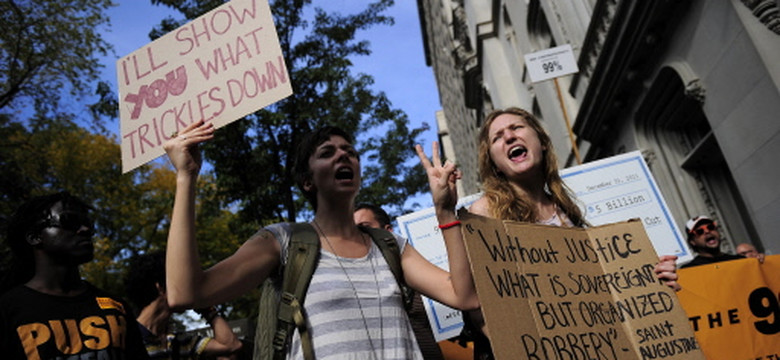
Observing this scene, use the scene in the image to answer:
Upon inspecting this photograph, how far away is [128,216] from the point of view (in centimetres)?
2088

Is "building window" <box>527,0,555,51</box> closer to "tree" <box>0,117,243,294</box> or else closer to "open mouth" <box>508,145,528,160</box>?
"tree" <box>0,117,243,294</box>

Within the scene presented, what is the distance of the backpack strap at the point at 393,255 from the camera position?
2.15 meters

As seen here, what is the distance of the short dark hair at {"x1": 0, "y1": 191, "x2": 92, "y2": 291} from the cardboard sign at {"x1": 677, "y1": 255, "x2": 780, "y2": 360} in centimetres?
399

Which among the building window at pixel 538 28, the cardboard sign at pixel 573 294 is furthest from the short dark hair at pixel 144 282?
the building window at pixel 538 28

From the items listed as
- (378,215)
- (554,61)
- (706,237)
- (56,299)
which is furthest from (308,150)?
(554,61)

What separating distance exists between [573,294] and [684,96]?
737cm

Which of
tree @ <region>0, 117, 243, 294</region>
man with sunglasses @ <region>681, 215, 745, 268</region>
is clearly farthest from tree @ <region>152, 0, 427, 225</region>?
man with sunglasses @ <region>681, 215, 745, 268</region>

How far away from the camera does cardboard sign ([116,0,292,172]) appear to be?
214 cm

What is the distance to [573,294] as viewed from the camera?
2043 millimetres

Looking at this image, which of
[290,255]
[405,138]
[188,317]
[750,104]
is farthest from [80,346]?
[188,317]

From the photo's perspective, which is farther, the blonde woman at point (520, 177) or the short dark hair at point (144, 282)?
the short dark hair at point (144, 282)

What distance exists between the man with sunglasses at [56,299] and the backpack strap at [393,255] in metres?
1.25

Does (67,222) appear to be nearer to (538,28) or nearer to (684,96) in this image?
(684,96)

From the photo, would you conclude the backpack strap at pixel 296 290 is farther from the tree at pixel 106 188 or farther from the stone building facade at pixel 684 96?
the tree at pixel 106 188
